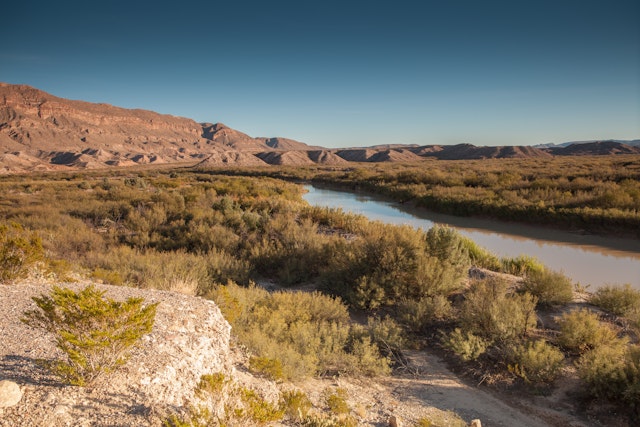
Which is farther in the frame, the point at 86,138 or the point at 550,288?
the point at 86,138

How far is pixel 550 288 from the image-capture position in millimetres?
7219

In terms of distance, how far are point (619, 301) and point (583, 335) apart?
2.00 m

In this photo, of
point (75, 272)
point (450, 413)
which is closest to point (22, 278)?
point (75, 272)

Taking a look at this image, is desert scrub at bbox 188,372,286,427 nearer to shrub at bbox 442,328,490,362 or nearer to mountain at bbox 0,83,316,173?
shrub at bbox 442,328,490,362

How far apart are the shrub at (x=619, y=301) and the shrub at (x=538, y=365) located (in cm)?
251

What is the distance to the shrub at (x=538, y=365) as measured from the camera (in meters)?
4.99

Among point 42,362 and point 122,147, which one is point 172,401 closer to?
point 42,362

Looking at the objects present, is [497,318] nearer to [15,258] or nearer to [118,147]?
[15,258]

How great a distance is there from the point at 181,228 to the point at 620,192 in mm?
20308

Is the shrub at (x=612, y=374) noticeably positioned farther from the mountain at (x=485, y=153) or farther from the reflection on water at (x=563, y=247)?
the mountain at (x=485, y=153)

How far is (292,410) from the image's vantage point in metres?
3.55

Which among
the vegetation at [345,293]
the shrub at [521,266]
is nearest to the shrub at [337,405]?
the vegetation at [345,293]

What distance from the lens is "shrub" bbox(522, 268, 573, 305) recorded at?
716 centimetres

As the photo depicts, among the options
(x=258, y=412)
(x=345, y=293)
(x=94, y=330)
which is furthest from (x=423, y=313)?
(x=94, y=330)
